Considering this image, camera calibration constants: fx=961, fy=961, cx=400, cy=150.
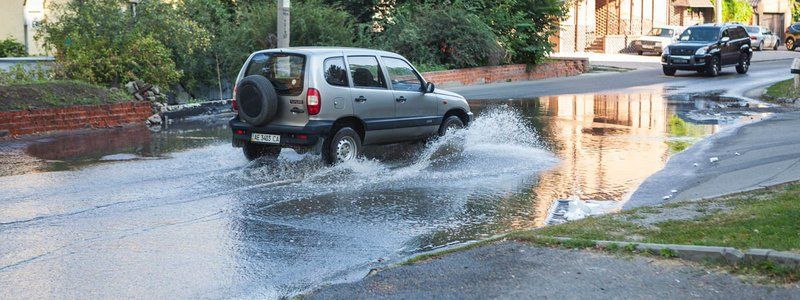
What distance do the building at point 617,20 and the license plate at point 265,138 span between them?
34.6m

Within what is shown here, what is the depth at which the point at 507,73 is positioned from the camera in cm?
3095

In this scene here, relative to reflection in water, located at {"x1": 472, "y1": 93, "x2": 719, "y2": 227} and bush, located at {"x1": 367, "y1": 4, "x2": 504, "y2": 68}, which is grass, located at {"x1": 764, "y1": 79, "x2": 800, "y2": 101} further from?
bush, located at {"x1": 367, "y1": 4, "x2": 504, "y2": 68}

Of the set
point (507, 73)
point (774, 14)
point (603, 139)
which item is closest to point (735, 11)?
point (774, 14)

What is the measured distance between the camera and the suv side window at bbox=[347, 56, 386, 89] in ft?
41.0

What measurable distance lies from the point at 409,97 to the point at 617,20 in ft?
149

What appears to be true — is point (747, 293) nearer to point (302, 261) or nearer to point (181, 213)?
point (302, 261)

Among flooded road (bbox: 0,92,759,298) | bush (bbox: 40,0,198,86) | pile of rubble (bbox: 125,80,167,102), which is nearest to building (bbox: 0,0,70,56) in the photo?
bush (bbox: 40,0,198,86)

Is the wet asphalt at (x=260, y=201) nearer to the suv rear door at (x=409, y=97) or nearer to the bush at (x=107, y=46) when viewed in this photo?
the suv rear door at (x=409, y=97)

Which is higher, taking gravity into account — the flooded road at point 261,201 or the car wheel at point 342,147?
the car wheel at point 342,147

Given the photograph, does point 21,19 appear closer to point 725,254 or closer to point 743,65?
point 725,254

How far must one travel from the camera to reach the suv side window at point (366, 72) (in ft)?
41.0

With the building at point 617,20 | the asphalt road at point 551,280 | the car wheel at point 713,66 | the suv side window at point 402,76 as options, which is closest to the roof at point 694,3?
the building at point 617,20

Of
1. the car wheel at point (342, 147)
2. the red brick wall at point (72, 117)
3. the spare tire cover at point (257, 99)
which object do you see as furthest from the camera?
the red brick wall at point (72, 117)

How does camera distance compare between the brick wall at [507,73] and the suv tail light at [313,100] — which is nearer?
the suv tail light at [313,100]
